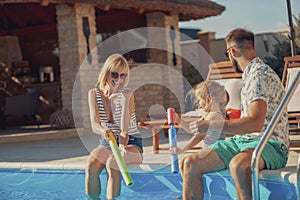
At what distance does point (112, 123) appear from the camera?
13.4ft

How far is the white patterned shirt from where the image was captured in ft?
9.81

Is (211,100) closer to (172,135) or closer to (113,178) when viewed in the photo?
(172,135)

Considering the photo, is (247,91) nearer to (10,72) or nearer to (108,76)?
(108,76)

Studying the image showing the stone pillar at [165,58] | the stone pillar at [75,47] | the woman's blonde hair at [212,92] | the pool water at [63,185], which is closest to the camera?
the woman's blonde hair at [212,92]

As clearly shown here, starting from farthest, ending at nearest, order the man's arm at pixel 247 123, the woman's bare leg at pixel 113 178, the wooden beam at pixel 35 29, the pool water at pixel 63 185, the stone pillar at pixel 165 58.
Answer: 1. the wooden beam at pixel 35 29
2. the stone pillar at pixel 165 58
3. the pool water at pixel 63 185
4. the woman's bare leg at pixel 113 178
5. the man's arm at pixel 247 123

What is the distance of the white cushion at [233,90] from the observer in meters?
5.59

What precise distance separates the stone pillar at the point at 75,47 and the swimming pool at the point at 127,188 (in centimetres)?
447

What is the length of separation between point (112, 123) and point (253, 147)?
1373 millimetres

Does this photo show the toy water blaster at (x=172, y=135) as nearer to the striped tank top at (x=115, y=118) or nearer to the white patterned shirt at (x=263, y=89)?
the striped tank top at (x=115, y=118)

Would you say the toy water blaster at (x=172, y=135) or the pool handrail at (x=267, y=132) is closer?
the pool handrail at (x=267, y=132)

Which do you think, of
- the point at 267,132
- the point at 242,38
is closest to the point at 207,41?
the point at 242,38

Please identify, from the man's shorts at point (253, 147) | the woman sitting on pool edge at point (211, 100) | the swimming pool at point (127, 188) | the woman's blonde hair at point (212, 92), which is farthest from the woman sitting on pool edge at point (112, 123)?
the man's shorts at point (253, 147)

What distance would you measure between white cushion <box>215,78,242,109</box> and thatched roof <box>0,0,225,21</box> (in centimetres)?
408

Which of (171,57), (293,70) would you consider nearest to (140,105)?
(171,57)
